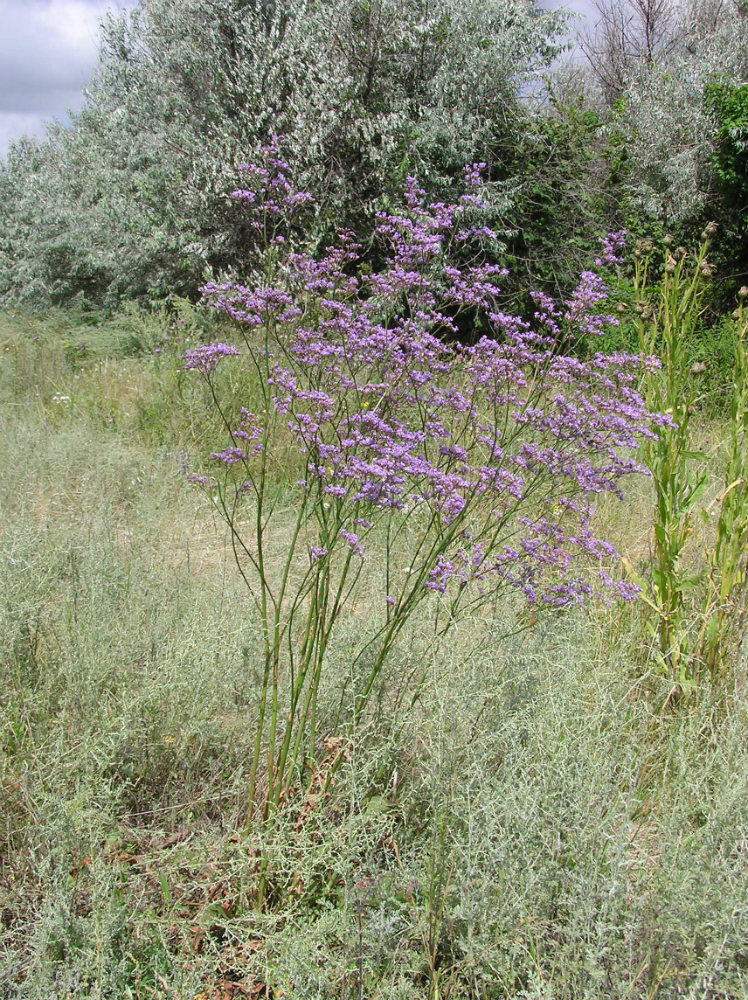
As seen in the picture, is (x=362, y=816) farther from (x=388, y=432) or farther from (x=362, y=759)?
(x=388, y=432)

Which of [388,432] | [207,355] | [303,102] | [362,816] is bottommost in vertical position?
[362,816]

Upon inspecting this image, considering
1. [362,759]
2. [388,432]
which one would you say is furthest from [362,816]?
[388,432]

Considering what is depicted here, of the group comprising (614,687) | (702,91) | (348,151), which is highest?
(702,91)

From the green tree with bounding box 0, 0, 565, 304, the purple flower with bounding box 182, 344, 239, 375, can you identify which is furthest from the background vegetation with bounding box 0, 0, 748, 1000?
the green tree with bounding box 0, 0, 565, 304

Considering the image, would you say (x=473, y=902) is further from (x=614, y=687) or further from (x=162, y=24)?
(x=162, y=24)

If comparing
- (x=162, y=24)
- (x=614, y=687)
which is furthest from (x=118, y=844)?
(x=162, y=24)

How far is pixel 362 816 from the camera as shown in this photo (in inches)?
64.3

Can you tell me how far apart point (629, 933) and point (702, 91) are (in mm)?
12470

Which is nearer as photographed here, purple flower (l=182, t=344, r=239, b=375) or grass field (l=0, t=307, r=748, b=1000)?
grass field (l=0, t=307, r=748, b=1000)

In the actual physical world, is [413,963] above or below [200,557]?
below

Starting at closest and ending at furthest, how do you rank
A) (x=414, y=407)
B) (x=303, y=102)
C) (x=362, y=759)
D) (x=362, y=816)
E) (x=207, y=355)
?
(x=362, y=816), (x=362, y=759), (x=207, y=355), (x=414, y=407), (x=303, y=102)

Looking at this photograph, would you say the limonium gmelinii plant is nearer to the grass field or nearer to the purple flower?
the purple flower

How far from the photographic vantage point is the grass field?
1534 mm

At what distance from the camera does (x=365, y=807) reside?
1.95m
